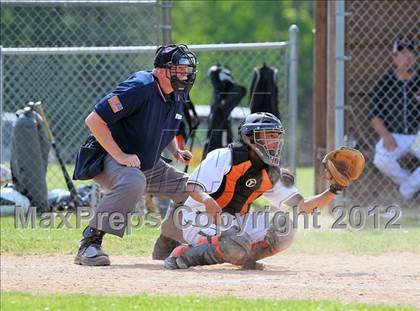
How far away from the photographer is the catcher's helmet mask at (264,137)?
7.19 metres

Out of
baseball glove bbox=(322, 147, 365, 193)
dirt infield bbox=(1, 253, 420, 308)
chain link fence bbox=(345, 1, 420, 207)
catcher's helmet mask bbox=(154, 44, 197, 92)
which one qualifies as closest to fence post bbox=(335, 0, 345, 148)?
chain link fence bbox=(345, 1, 420, 207)

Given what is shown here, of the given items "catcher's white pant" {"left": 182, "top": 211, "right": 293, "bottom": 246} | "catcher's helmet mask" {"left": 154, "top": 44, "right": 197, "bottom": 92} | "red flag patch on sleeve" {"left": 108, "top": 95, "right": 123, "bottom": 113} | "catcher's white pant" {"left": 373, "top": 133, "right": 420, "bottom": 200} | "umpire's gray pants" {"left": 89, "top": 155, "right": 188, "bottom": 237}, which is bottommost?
"catcher's white pant" {"left": 373, "top": 133, "right": 420, "bottom": 200}

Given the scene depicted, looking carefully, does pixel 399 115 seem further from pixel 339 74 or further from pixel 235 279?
pixel 235 279

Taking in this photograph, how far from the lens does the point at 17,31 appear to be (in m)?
13.7

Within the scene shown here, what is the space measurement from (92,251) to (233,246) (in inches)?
43.4

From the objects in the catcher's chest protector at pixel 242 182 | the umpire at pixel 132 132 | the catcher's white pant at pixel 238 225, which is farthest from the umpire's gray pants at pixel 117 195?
the catcher's chest protector at pixel 242 182

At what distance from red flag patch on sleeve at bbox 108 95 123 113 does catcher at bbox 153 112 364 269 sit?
0.76 m

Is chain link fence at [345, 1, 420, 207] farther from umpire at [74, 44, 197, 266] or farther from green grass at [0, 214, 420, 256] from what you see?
umpire at [74, 44, 197, 266]

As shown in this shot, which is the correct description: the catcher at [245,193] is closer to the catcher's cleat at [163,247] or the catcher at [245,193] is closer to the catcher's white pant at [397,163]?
the catcher's cleat at [163,247]

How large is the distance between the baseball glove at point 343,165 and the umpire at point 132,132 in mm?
1194

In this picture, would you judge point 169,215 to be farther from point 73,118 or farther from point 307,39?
point 307,39

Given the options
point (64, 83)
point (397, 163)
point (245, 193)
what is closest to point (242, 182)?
point (245, 193)

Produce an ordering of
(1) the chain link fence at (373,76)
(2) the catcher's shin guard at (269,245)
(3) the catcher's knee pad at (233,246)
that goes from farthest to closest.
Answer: (1) the chain link fence at (373,76) → (2) the catcher's shin guard at (269,245) → (3) the catcher's knee pad at (233,246)

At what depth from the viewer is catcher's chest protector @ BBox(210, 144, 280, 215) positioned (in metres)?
7.33
